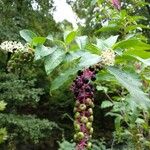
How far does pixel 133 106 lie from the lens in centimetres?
173

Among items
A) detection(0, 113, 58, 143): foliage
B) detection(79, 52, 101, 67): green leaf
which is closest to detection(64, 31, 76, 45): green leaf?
detection(79, 52, 101, 67): green leaf

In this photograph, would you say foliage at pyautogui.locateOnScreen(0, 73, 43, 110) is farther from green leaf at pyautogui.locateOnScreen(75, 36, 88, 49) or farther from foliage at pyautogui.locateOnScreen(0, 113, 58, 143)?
green leaf at pyautogui.locateOnScreen(75, 36, 88, 49)

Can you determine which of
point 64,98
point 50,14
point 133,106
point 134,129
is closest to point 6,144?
point 64,98

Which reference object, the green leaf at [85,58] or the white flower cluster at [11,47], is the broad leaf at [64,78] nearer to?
the green leaf at [85,58]

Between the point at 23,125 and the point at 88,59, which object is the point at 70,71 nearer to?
the point at 88,59

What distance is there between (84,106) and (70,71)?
13cm

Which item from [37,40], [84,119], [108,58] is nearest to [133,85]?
[108,58]

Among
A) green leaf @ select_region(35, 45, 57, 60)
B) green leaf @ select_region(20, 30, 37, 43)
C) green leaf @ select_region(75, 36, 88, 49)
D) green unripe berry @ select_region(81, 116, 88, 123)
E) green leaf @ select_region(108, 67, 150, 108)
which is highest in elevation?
green leaf @ select_region(20, 30, 37, 43)

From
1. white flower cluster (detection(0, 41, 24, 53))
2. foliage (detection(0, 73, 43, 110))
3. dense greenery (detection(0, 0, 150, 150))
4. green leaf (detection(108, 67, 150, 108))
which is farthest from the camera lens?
foliage (detection(0, 73, 43, 110))

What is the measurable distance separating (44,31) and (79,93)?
9513 mm

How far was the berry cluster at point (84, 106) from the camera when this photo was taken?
1.18 metres

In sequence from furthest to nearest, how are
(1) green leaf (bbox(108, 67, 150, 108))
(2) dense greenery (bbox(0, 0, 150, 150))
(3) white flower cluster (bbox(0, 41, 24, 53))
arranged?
1. (3) white flower cluster (bbox(0, 41, 24, 53))
2. (2) dense greenery (bbox(0, 0, 150, 150))
3. (1) green leaf (bbox(108, 67, 150, 108))

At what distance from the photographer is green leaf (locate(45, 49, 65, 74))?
3.80 feet

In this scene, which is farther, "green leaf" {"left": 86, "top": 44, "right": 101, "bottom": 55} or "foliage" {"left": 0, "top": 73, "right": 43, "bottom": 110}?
"foliage" {"left": 0, "top": 73, "right": 43, "bottom": 110}
